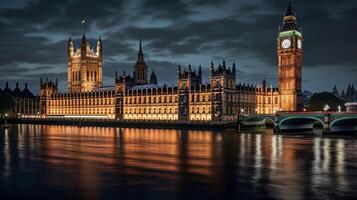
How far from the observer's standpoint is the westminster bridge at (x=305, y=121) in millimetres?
98500

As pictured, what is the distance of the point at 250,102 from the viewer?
5901 inches

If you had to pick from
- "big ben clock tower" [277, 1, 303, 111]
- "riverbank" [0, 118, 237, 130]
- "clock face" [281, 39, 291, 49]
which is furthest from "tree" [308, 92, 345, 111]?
"riverbank" [0, 118, 237, 130]

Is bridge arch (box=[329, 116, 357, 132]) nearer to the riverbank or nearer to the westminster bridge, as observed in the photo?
the westminster bridge

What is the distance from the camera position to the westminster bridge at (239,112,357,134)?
98500mm

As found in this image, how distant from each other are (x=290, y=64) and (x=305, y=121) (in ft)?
115

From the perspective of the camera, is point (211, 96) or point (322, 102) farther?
point (322, 102)

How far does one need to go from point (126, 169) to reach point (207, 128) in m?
82.0

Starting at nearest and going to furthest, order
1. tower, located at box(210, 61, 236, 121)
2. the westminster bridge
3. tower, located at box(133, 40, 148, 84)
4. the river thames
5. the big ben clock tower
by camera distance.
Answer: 1. the river thames
2. the westminster bridge
3. tower, located at box(210, 61, 236, 121)
4. the big ben clock tower
5. tower, located at box(133, 40, 148, 84)

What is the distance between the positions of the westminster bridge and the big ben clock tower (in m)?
19.4

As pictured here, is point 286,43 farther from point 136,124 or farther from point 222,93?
point 136,124

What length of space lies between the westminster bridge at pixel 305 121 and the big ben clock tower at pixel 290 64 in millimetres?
19448

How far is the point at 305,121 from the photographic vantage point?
123500 mm

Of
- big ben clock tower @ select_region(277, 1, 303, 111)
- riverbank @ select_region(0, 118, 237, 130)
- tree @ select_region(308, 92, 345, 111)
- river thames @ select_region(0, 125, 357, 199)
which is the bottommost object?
river thames @ select_region(0, 125, 357, 199)

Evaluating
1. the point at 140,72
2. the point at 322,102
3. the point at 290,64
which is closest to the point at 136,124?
the point at 140,72
